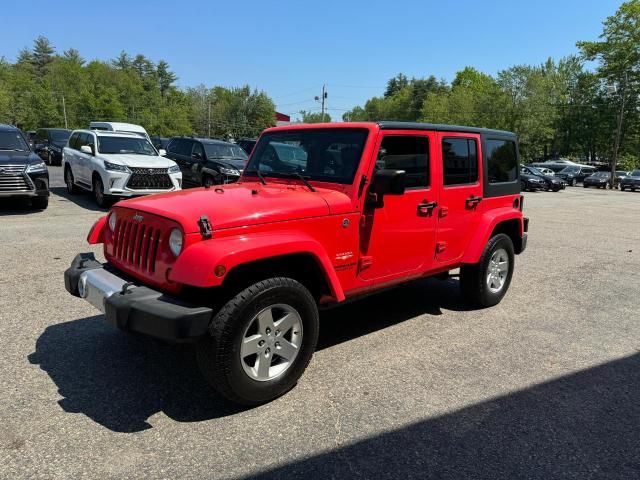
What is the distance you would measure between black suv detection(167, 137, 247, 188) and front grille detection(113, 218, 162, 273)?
31.3 feet

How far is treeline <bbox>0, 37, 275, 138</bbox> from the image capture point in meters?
56.9

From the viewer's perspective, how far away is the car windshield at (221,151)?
14.1m

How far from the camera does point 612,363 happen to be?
13.4 feet

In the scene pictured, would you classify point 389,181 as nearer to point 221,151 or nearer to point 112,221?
point 112,221

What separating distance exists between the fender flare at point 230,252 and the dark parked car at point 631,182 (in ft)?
122

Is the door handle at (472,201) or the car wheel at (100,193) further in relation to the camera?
the car wheel at (100,193)

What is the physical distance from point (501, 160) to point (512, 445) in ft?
11.0

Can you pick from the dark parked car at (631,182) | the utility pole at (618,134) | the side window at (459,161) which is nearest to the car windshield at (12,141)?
the side window at (459,161)

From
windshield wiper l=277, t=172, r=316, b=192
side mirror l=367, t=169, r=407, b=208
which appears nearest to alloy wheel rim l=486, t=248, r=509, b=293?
side mirror l=367, t=169, r=407, b=208

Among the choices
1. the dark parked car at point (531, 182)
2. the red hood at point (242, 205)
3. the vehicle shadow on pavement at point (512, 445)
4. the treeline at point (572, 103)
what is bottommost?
the vehicle shadow on pavement at point (512, 445)

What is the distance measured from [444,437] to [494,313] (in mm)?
2640

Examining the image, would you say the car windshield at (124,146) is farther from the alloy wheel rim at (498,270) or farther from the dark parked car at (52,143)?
the dark parked car at (52,143)

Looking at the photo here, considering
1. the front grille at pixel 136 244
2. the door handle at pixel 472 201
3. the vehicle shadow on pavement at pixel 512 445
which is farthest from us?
the door handle at pixel 472 201

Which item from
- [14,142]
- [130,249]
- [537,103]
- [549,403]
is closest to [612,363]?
[549,403]
